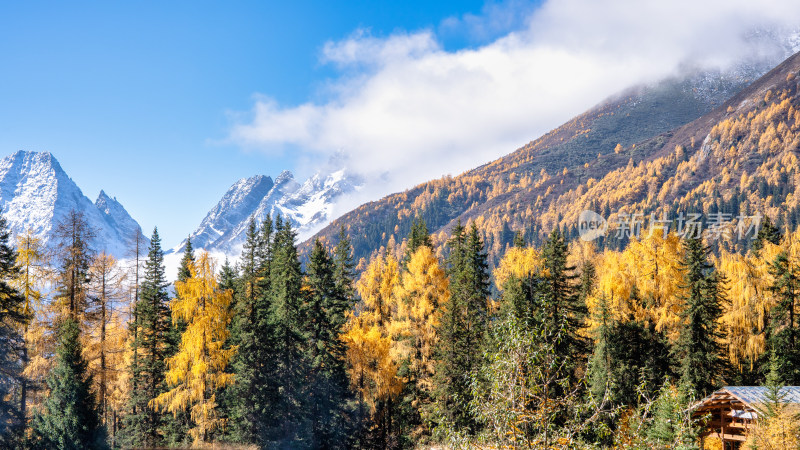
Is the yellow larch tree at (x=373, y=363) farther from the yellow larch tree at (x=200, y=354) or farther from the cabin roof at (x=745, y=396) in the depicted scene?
the cabin roof at (x=745, y=396)

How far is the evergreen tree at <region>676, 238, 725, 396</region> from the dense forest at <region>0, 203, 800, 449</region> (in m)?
0.11

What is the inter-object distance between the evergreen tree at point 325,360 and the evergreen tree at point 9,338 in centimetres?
1720

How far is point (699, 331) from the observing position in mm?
34219

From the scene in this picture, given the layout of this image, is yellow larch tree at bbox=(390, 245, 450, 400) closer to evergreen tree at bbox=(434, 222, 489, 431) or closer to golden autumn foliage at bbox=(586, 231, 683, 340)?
evergreen tree at bbox=(434, 222, 489, 431)

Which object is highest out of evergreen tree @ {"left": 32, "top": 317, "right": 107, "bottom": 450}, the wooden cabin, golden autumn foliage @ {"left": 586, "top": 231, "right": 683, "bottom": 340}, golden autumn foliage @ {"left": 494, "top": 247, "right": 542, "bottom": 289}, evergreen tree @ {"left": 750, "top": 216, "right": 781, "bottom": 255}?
evergreen tree @ {"left": 750, "top": 216, "right": 781, "bottom": 255}

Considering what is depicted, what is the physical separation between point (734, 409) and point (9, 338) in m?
41.8

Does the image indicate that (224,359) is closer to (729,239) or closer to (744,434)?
(744,434)

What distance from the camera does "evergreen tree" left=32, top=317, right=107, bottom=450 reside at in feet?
93.3

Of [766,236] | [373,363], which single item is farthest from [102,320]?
[766,236]

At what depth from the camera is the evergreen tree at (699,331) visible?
3375cm

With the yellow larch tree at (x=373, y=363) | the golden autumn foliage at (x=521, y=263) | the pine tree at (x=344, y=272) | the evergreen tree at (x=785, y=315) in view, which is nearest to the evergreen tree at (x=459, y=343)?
the golden autumn foliage at (x=521, y=263)

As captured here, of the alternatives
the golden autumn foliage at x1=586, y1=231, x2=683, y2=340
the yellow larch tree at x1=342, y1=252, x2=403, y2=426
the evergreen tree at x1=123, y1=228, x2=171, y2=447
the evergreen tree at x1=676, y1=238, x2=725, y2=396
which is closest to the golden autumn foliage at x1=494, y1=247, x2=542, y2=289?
the golden autumn foliage at x1=586, y1=231, x2=683, y2=340

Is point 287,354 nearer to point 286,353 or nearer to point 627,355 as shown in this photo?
point 286,353

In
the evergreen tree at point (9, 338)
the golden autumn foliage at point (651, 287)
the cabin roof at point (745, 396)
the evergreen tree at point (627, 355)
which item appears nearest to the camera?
the evergreen tree at point (9, 338)
